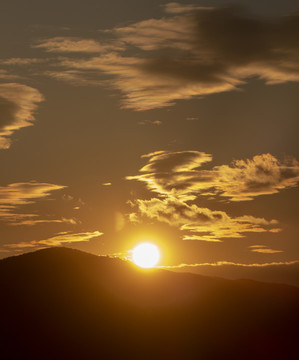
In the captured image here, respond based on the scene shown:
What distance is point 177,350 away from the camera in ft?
316

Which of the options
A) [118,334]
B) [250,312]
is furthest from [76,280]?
Result: [250,312]

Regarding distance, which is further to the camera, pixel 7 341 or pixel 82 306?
pixel 82 306

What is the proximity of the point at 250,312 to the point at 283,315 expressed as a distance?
646 cm

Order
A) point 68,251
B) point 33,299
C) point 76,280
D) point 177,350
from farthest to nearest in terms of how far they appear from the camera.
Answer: point 68,251, point 76,280, point 33,299, point 177,350

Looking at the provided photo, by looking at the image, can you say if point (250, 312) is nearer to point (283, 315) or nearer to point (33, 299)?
point (283, 315)

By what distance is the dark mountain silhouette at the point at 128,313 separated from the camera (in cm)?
9400

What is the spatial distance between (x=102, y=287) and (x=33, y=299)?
14636 millimetres

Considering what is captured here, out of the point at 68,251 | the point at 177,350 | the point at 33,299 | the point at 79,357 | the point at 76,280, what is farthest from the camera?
the point at 68,251

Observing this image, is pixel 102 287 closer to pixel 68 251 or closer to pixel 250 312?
pixel 68 251

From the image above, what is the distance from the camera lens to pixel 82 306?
104312 millimetres

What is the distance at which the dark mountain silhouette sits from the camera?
9400 cm

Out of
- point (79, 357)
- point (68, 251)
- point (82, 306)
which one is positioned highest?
point (68, 251)

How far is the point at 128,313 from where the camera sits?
349 feet

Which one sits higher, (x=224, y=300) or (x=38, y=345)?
(x=224, y=300)
